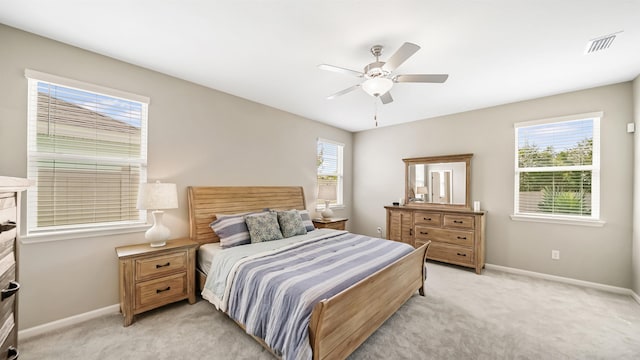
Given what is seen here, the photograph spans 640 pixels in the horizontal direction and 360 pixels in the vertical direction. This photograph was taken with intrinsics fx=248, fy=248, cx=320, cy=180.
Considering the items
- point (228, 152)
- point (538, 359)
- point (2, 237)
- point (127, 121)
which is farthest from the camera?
point (228, 152)

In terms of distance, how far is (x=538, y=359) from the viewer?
6.39ft

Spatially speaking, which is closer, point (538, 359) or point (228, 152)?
point (538, 359)

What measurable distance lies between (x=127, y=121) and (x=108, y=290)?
70.9 inches

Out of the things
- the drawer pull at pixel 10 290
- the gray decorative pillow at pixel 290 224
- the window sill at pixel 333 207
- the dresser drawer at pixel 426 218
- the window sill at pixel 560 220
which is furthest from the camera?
the window sill at pixel 333 207

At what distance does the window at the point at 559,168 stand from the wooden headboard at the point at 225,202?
3.69m

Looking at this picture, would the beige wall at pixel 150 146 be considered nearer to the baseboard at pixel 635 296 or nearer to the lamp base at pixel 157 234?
the lamp base at pixel 157 234

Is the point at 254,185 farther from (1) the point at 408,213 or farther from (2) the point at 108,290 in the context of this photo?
(1) the point at 408,213

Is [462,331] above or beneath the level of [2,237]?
beneath

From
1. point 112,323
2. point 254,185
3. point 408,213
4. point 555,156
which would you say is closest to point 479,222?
point 408,213

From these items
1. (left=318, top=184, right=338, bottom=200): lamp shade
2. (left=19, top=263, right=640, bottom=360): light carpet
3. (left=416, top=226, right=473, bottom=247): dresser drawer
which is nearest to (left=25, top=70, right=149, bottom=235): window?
(left=19, top=263, right=640, bottom=360): light carpet

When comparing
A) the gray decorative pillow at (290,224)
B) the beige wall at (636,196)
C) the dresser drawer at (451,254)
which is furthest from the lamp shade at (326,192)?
the beige wall at (636,196)

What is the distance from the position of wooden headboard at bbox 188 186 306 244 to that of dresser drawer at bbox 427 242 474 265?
246cm

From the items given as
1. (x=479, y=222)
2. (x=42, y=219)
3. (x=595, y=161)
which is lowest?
(x=479, y=222)

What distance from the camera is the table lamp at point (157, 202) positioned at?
247 cm
